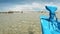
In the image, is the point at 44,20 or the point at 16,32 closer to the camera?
the point at 44,20

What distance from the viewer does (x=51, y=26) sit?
3865 millimetres

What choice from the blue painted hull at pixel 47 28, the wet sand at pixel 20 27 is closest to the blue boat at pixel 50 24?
the blue painted hull at pixel 47 28

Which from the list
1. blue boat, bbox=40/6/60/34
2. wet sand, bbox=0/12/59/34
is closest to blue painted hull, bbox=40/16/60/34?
blue boat, bbox=40/6/60/34

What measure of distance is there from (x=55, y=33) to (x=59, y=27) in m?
0.20

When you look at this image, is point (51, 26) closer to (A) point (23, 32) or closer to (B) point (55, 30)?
(B) point (55, 30)

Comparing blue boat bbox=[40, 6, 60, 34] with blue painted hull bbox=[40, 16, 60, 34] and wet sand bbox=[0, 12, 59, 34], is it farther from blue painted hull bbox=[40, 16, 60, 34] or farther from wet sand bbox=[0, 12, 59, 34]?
wet sand bbox=[0, 12, 59, 34]

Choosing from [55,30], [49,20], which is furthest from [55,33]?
[49,20]

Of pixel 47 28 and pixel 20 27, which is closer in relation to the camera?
pixel 47 28

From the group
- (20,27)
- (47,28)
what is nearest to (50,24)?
(47,28)

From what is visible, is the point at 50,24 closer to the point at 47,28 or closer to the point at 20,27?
the point at 47,28

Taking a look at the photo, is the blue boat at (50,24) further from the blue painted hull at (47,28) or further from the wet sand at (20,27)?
the wet sand at (20,27)

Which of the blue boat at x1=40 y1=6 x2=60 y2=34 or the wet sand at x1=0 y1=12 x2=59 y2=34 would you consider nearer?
the blue boat at x1=40 y1=6 x2=60 y2=34

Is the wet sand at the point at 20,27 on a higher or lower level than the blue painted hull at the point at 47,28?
lower

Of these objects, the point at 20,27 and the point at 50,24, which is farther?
the point at 20,27
